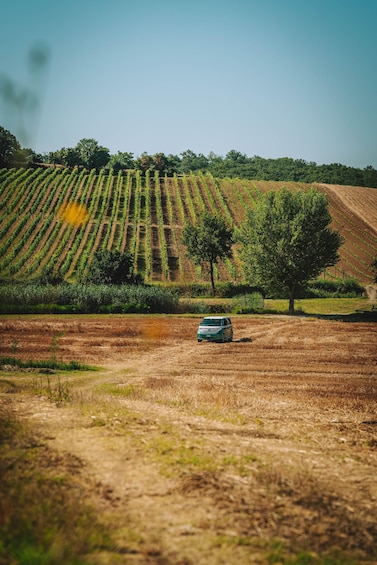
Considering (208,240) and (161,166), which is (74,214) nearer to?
(208,240)

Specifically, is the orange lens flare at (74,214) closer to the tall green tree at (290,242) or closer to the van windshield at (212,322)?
the tall green tree at (290,242)

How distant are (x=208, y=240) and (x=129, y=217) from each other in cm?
3076

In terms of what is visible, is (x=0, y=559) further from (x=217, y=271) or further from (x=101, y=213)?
(x=101, y=213)

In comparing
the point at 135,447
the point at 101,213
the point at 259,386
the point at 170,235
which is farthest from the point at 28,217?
the point at 135,447

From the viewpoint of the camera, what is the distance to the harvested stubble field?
22.5 ft

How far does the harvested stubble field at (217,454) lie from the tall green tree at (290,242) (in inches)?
1261

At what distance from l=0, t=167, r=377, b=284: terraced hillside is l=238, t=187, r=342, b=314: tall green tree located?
23.9 metres

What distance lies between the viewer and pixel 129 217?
328ft

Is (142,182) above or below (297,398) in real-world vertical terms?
above

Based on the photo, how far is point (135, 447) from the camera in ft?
33.8

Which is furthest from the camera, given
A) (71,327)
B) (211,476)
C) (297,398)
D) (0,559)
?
(71,327)

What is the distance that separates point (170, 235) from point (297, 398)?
79.6m

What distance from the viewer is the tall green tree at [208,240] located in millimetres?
74125

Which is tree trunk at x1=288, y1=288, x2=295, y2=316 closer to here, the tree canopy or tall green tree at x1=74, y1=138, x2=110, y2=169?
the tree canopy
